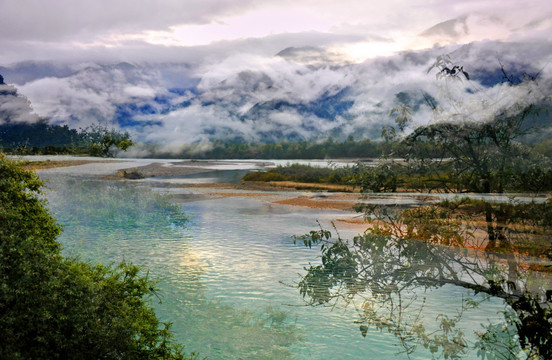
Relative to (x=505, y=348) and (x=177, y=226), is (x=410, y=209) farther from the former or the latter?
(x=177, y=226)

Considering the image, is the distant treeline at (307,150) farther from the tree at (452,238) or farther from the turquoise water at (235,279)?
the turquoise water at (235,279)

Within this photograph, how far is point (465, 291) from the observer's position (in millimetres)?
9945

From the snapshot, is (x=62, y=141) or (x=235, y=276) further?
(x=62, y=141)

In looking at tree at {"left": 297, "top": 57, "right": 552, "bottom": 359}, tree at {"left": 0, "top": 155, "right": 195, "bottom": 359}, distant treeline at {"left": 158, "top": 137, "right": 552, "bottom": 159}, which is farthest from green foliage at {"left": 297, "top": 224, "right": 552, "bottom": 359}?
tree at {"left": 0, "top": 155, "right": 195, "bottom": 359}

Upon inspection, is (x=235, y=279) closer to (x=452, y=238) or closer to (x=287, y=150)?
(x=452, y=238)

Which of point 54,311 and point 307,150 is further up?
point 307,150

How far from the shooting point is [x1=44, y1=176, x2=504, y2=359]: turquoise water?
7730 mm

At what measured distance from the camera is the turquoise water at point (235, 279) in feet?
25.4

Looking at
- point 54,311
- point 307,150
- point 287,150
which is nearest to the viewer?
point 54,311

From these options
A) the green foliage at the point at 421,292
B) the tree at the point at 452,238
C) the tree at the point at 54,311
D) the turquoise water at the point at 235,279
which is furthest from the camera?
the tree at the point at 452,238

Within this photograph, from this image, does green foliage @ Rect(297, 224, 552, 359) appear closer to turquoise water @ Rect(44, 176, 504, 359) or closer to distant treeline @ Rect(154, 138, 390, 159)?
turquoise water @ Rect(44, 176, 504, 359)

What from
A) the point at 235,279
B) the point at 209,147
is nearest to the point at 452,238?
the point at 235,279

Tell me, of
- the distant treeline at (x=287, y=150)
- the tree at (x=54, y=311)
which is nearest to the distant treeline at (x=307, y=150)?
the distant treeline at (x=287, y=150)

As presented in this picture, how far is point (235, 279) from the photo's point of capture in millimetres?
11625
